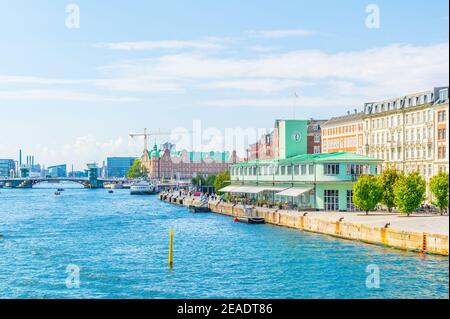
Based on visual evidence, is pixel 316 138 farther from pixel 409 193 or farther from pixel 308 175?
pixel 409 193

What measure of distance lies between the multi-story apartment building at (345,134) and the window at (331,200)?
33676 millimetres

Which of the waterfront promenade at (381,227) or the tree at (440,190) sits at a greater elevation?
the tree at (440,190)

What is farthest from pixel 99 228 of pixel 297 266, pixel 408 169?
pixel 408 169

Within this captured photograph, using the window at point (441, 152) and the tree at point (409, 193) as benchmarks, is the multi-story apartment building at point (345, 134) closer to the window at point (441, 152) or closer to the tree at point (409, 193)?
the window at point (441, 152)

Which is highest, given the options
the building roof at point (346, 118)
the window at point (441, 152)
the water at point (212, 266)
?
the building roof at point (346, 118)

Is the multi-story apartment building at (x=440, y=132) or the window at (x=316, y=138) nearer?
the multi-story apartment building at (x=440, y=132)

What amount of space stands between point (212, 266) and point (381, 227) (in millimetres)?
16688

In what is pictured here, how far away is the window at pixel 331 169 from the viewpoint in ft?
255

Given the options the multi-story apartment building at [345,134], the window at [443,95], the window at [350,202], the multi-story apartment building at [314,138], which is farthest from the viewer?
the multi-story apartment building at [314,138]

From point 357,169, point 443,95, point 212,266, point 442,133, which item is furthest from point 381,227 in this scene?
point 443,95

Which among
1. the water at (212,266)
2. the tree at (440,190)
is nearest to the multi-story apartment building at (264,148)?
the water at (212,266)

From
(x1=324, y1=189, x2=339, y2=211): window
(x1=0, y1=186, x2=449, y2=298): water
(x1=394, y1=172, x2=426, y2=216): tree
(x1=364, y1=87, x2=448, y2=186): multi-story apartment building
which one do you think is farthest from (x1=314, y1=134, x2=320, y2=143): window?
(x1=394, y1=172, x2=426, y2=216): tree

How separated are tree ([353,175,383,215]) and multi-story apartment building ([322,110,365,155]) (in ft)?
139

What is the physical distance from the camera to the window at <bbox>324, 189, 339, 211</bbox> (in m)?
77.8
